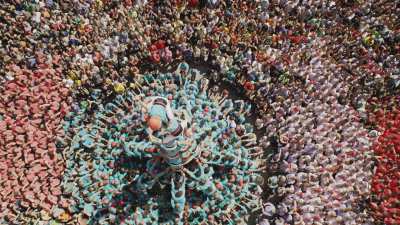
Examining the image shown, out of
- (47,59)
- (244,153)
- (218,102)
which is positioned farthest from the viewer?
(47,59)

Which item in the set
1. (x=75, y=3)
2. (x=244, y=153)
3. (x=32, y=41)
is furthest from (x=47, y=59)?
(x=244, y=153)

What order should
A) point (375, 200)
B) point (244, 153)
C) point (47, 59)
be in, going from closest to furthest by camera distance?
point (375, 200)
point (244, 153)
point (47, 59)

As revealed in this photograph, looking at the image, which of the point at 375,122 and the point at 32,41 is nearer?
the point at 375,122

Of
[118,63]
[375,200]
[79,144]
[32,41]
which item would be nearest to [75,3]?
[32,41]

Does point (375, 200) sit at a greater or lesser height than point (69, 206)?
greater

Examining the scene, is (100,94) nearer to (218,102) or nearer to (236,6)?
(218,102)

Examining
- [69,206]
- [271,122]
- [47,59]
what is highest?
[47,59]
